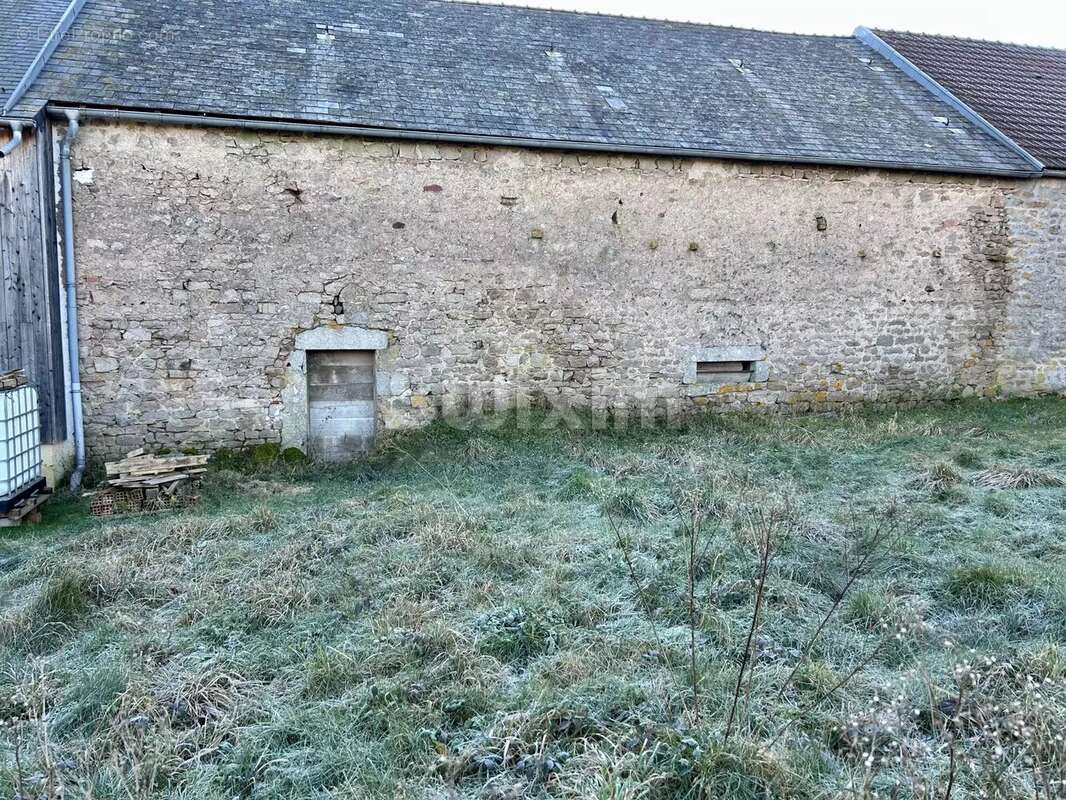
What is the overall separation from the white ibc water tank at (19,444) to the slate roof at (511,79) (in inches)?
113

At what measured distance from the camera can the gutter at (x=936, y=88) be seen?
10.1 meters

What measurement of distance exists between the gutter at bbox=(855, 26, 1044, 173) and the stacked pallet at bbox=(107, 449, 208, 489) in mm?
11086

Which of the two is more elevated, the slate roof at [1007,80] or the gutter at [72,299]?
the slate roof at [1007,80]

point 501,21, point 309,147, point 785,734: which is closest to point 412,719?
point 785,734

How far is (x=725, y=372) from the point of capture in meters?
9.41

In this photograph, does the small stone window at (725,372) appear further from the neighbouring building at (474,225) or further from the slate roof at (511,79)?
the slate roof at (511,79)

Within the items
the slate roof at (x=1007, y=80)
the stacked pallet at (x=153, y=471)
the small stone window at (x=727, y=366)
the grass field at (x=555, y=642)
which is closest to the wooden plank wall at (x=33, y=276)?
the stacked pallet at (x=153, y=471)

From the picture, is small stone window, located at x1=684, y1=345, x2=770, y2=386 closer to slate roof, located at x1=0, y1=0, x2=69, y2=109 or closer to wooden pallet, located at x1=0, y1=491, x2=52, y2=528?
wooden pallet, located at x1=0, y1=491, x2=52, y2=528

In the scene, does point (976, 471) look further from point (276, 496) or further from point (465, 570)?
point (276, 496)

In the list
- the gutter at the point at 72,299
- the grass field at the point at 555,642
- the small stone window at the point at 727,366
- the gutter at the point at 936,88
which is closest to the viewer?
the grass field at the point at 555,642

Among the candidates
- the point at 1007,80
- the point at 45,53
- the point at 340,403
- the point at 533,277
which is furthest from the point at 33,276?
the point at 1007,80

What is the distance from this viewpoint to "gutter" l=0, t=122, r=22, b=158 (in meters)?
6.32

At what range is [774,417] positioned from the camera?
30.6 ft

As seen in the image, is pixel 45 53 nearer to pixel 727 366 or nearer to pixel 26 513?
pixel 26 513
